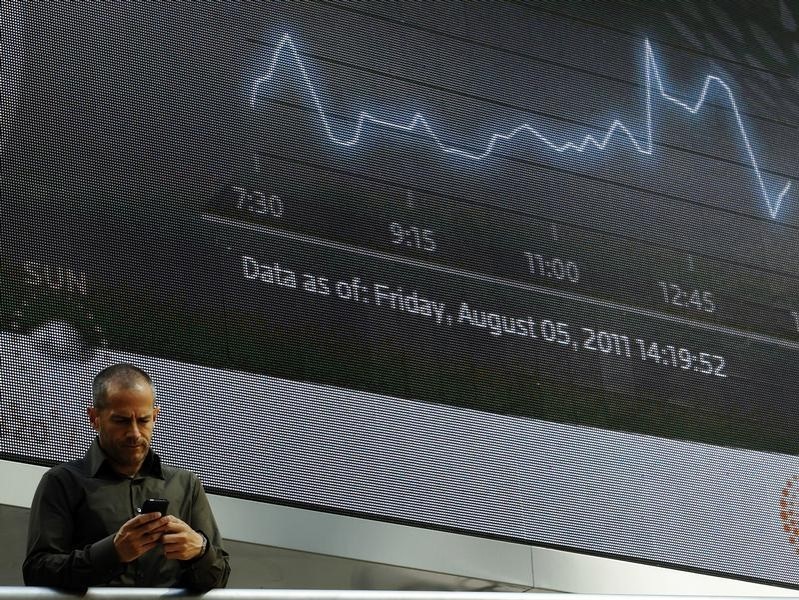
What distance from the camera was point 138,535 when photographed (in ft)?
4.64

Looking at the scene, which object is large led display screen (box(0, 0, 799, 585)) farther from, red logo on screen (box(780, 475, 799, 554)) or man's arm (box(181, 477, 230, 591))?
man's arm (box(181, 477, 230, 591))

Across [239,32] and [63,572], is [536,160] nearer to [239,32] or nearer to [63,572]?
[239,32]

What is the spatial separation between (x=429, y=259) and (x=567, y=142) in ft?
1.55

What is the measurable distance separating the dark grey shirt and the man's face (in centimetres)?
2

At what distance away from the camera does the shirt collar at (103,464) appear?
1.64m

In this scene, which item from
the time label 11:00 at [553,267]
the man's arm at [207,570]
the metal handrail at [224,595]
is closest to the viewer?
the metal handrail at [224,595]

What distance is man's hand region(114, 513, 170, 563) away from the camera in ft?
4.62

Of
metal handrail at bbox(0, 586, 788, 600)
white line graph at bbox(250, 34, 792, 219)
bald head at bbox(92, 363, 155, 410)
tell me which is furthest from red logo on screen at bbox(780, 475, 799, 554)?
bald head at bbox(92, 363, 155, 410)

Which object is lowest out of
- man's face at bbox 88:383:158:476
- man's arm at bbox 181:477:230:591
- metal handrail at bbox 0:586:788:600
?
metal handrail at bbox 0:586:788:600

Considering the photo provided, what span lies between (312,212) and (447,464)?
53cm

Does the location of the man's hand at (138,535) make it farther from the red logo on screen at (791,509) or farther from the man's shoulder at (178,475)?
the red logo on screen at (791,509)

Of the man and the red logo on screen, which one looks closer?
the man

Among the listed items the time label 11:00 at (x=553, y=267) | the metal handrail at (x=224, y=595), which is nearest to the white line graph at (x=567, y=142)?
the time label 11:00 at (x=553, y=267)

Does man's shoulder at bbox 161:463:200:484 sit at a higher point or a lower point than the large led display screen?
lower
